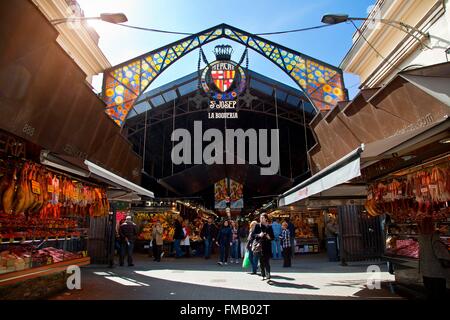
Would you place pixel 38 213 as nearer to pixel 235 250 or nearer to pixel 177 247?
pixel 235 250

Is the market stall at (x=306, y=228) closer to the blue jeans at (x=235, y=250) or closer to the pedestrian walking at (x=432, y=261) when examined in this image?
the blue jeans at (x=235, y=250)

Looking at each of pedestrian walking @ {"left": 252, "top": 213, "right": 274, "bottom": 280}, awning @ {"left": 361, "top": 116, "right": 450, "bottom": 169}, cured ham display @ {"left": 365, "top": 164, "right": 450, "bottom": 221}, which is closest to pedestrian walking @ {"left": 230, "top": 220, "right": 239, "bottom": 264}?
pedestrian walking @ {"left": 252, "top": 213, "right": 274, "bottom": 280}

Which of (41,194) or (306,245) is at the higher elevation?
(41,194)

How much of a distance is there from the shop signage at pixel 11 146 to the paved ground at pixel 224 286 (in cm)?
311

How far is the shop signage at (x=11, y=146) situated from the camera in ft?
14.7

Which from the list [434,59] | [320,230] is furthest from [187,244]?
[434,59]

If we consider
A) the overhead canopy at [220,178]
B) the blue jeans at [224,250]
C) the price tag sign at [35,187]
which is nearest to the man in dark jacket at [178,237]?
the overhead canopy at [220,178]

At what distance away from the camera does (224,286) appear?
24.2 feet

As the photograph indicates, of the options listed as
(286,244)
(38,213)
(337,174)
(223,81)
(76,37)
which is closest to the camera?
(337,174)

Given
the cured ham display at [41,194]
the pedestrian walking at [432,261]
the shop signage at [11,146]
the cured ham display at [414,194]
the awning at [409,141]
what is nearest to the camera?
the awning at [409,141]

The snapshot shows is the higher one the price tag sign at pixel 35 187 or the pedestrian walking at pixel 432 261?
the price tag sign at pixel 35 187

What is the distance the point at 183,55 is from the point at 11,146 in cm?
838

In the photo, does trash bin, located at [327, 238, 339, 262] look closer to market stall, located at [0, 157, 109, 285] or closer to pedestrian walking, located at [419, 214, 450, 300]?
pedestrian walking, located at [419, 214, 450, 300]

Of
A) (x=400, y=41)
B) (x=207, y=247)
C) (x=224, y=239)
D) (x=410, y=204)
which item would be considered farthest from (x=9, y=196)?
(x=207, y=247)
